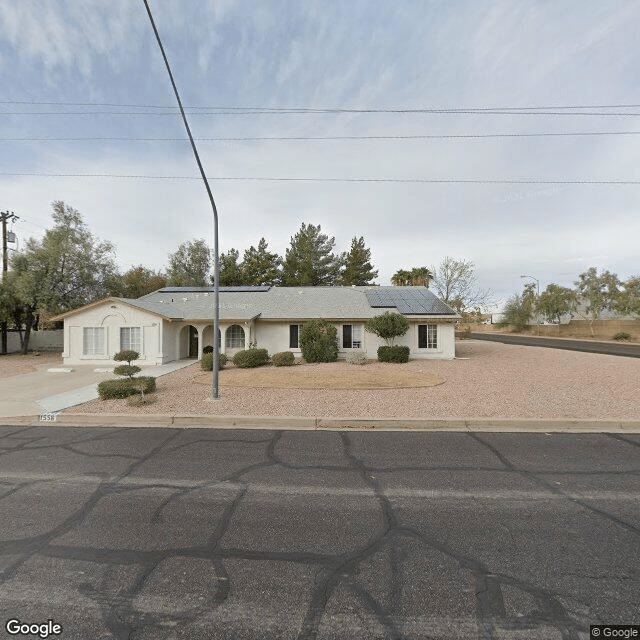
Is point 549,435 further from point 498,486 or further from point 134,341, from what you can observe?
point 134,341

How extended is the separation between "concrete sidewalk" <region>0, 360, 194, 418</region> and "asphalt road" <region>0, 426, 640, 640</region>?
3563 mm

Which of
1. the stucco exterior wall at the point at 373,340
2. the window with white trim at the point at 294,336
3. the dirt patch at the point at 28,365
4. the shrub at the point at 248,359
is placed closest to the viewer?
the dirt patch at the point at 28,365

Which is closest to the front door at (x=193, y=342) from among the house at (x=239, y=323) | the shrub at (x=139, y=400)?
the house at (x=239, y=323)

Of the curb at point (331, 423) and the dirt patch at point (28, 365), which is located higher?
the dirt patch at point (28, 365)

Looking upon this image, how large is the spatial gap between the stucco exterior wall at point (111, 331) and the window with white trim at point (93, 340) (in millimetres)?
151

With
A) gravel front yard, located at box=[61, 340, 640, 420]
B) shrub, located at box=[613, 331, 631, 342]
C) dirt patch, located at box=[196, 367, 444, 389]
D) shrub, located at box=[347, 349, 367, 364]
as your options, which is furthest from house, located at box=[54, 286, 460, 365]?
shrub, located at box=[613, 331, 631, 342]

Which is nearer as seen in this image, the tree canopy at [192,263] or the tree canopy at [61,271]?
the tree canopy at [61,271]

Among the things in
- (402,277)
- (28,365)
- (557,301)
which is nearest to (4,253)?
(28,365)

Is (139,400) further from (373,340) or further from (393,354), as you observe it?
(373,340)

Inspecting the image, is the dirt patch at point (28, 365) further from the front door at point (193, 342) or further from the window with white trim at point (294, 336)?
the window with white trim at point (294, 336)

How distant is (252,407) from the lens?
27.9 ft

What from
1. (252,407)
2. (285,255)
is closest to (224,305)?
(252,407)

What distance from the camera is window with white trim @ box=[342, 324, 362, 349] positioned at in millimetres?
19703

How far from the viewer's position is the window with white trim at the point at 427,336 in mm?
19969
